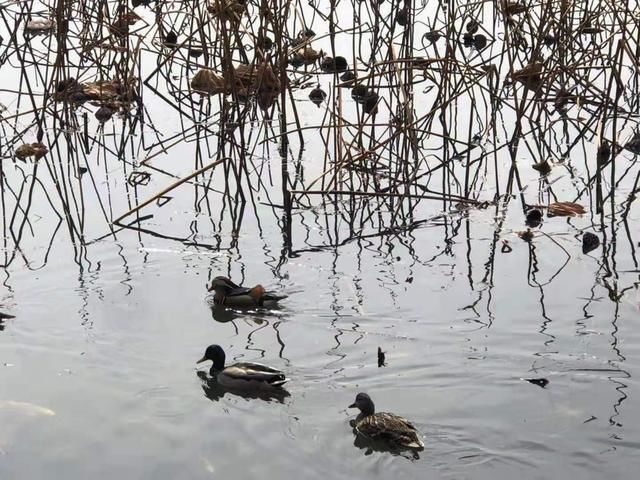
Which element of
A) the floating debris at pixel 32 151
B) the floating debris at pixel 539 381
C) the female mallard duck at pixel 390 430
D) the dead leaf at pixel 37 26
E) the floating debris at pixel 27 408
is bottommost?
the female mallard duck at pixel 390 430

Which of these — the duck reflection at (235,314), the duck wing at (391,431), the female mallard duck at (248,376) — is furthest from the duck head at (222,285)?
the duck wing at (391,431)

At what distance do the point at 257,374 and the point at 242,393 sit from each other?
12 centimetres

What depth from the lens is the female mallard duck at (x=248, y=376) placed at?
5535 mm

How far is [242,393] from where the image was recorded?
18.4ft

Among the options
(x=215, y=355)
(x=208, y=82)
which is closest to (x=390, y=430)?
(x=215, y=355)

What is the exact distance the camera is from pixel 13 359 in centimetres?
609

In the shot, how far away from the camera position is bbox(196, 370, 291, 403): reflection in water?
553 cm

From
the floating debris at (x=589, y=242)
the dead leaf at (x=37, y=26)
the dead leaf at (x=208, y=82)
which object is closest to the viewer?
the floating debris at (x=589, y=242)

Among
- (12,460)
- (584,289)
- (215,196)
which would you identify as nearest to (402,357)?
(584,289)

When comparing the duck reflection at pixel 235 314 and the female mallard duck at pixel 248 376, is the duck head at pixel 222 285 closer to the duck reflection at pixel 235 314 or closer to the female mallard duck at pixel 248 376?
the duck reflection at pixel 235 314

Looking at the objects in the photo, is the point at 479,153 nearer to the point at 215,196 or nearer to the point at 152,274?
the point at 215,196

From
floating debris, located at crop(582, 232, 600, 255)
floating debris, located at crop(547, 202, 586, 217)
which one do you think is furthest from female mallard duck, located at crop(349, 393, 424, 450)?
floating debris, located at crop(547, 202, 586, 217)

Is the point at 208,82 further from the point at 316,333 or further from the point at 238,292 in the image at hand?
the point at 316,333

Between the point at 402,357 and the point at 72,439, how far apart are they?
65.2 inches
